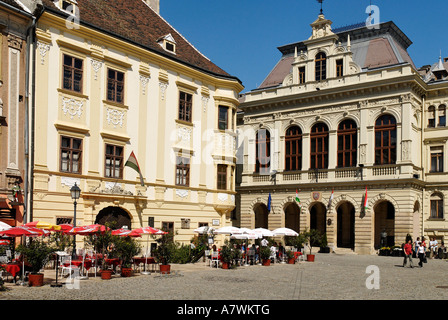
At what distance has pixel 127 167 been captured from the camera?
2967 centimetres

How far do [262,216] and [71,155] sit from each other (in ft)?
→ 104

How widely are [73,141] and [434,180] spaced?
32.3 meters

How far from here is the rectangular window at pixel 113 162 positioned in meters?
28.7

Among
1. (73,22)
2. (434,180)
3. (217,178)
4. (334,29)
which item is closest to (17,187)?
(73,22)

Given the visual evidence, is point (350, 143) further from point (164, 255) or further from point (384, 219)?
point (164, 255)

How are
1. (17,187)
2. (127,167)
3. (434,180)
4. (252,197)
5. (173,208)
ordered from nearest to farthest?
1. (17,187)
2. (127,167)
3. (173,208)
4. (434,180)
5. (252,197)

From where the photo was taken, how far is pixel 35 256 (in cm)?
1792

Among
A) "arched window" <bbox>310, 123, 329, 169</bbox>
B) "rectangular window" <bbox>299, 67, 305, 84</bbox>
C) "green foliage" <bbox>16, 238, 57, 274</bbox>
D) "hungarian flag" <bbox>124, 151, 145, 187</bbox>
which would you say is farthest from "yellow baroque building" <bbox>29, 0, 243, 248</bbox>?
"rectangular window" <bbox>299, 67, 305, 84</bbox>

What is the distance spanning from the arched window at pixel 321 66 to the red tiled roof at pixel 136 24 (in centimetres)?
1598

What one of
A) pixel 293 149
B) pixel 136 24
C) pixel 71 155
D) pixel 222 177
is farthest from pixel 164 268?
pixel 293 149

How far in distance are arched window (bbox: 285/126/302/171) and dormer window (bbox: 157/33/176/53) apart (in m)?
21.1

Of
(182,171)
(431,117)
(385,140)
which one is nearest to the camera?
(182,171)

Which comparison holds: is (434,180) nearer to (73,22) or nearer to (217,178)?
(217,178)

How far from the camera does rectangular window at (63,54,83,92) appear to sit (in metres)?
26.9
